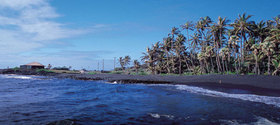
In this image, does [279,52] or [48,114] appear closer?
[48,114]

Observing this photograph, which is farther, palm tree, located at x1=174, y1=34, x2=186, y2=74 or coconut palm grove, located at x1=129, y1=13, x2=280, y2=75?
palm tree, located at x1=174, y1=34, x2=186, y2=74

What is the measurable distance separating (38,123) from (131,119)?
3.73 metres

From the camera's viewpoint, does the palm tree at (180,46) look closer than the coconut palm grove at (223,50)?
No

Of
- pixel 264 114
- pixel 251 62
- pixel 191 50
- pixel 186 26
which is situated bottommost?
pixel 264 114

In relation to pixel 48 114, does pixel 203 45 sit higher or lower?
higher

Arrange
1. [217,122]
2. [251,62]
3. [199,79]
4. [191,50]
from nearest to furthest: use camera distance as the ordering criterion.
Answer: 1. [217,122]
2. [199,79]
3. [251,62]
4. [191,50]

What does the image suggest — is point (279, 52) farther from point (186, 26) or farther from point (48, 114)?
point (48, 114)

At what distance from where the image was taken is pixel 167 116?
8484mm

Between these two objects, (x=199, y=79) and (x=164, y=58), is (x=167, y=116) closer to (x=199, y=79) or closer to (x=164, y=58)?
(x=199, y=79)

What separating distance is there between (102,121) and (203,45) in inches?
2101

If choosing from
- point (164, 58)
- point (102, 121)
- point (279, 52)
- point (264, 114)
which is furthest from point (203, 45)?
point (102, 121)

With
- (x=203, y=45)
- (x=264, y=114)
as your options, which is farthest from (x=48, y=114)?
(x=203, y=45)

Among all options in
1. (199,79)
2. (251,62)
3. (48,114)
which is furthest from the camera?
(251,62)

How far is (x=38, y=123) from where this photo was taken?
6.91m
